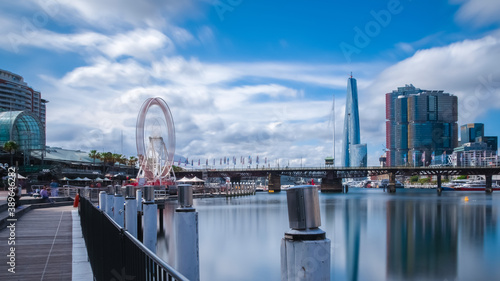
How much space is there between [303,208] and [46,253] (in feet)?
38.3

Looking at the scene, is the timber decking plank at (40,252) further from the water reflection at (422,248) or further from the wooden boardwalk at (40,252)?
the water reflection at (422,248)

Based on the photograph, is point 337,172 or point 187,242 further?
point 337,172

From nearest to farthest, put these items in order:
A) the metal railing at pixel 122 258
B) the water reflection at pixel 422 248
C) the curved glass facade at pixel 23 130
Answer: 1. the metal railing at pixel 122 258
2. the water reflection at pixel 422 248
3. the curved glass facade at pixel 23 130

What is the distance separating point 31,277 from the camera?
404 inches

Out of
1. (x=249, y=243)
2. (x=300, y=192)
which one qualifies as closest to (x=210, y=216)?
(x=249, y=243)

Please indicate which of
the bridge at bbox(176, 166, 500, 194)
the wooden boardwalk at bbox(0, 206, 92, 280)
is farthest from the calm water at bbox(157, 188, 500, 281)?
the bridge at bbox(176, 166, 500, 194)

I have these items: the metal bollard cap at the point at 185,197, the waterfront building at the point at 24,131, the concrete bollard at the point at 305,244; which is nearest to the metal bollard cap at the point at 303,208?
the concrete bollard at the point at 305,244

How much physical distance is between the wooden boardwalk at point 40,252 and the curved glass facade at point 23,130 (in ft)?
312

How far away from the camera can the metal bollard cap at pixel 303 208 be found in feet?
11.5

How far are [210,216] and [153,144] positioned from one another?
35.7 m

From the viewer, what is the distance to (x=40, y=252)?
13398 millimetres

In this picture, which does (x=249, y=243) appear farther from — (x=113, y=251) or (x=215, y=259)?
(x=113, y=251)

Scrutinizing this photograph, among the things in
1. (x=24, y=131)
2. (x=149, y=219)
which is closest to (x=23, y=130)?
(x=24, y=131)

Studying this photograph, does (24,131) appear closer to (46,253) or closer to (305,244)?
(46,253)
